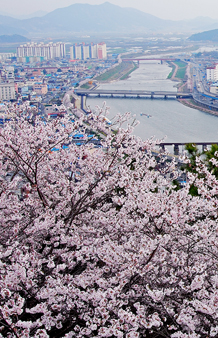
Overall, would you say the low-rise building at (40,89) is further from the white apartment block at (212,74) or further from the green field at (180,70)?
the white apartment block at (212,74)

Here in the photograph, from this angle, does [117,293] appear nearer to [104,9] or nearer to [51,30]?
[51,30]

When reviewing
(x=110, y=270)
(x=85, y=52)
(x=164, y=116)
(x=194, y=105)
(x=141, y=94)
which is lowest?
(x=164, y=116)

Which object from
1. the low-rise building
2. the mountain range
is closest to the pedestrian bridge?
the low-rise building

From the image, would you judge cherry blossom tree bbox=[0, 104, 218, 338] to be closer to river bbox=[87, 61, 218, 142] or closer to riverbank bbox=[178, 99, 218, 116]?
river bbox=[87, 61, 218, 142]

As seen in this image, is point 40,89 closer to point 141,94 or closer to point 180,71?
point 141,94

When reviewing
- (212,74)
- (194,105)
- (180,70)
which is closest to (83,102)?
(194,105)

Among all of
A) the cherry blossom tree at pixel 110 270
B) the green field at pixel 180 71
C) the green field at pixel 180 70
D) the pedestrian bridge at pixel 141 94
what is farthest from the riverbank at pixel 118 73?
the cherry blossom tree at pixel 110 270
